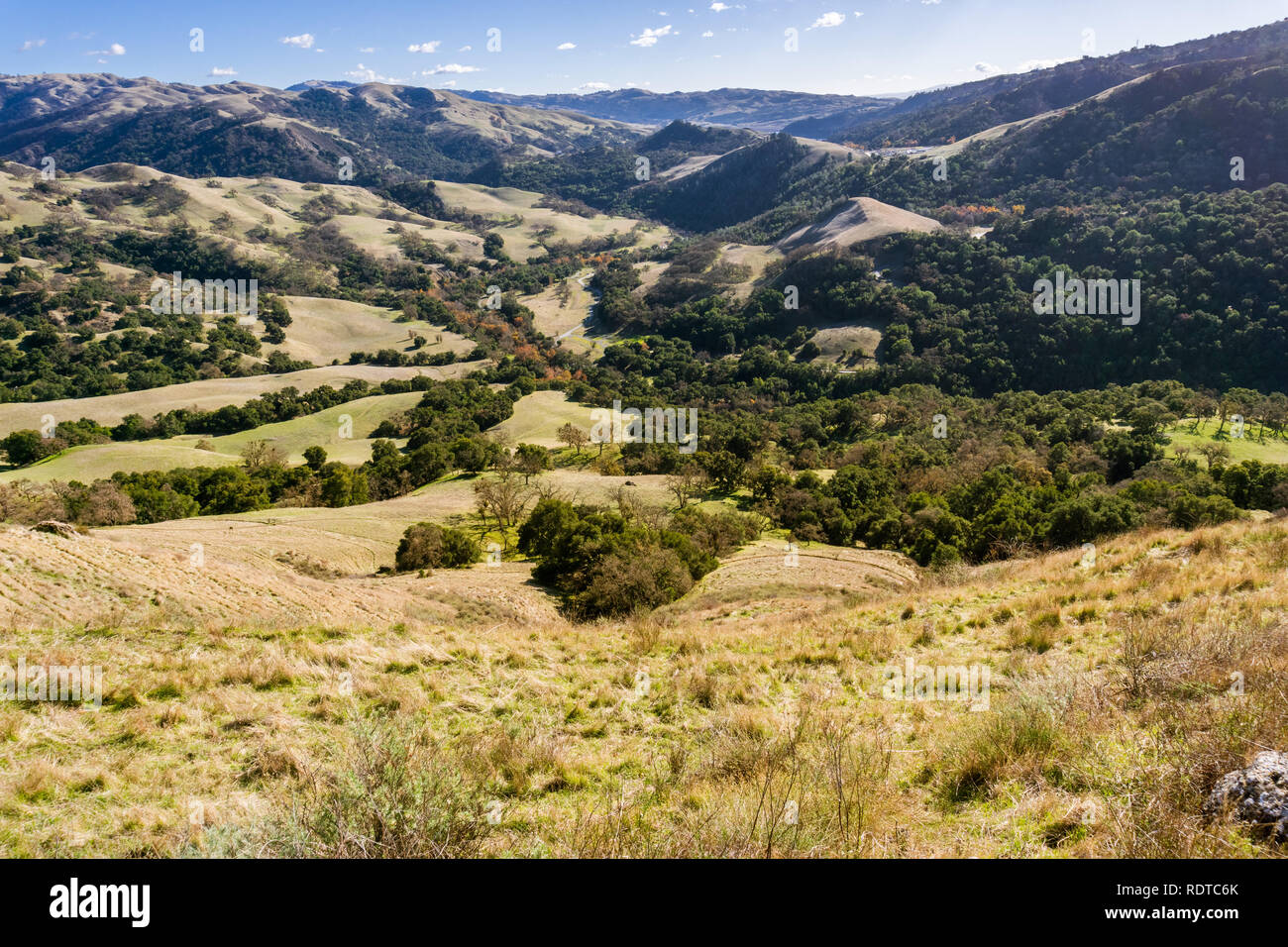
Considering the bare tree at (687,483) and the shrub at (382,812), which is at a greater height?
the shrub at (382,812)

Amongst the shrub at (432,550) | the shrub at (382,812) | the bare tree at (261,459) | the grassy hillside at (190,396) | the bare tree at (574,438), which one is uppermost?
the grassy hillside at (190,396)

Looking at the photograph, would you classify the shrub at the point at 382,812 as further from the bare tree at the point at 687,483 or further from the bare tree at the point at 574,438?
the bare tree at the point at 574,438

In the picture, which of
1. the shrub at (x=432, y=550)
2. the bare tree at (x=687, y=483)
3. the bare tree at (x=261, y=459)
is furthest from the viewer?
the bare tree at (x=261, y=459)

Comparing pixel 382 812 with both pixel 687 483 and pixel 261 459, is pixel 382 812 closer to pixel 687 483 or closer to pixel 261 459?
pixel 687 483

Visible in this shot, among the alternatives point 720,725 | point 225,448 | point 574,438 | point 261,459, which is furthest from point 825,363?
point 720,725

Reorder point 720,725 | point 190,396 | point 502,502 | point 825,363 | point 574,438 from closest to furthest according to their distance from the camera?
point 720,725 → point 502,502 → point 574,438 → point 190,396 → point 825,363

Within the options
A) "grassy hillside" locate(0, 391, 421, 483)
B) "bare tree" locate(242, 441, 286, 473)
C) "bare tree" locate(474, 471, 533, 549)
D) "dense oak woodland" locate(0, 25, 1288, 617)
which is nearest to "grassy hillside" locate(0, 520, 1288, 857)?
"dense oak woodland" locate(0, 25, 1288, 617)

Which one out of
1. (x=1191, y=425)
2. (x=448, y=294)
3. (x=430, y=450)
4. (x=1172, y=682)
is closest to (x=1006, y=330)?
(x=1191, y=425)

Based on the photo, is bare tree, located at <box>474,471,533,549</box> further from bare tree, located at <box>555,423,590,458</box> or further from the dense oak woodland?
bare tree, located at <box>555,423,590,458</box>

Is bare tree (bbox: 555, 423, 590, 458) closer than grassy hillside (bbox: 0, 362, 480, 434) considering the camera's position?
Yes

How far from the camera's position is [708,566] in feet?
80.9

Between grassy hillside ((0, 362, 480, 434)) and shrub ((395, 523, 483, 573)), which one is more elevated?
grassy hillside ((0, 362, 480, 434))

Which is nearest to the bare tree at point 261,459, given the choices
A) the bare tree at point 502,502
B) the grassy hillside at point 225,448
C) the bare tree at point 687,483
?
the grassy hillside at point 225,448

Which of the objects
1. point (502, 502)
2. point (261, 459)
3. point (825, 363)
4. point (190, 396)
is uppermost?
point (825, 363)
